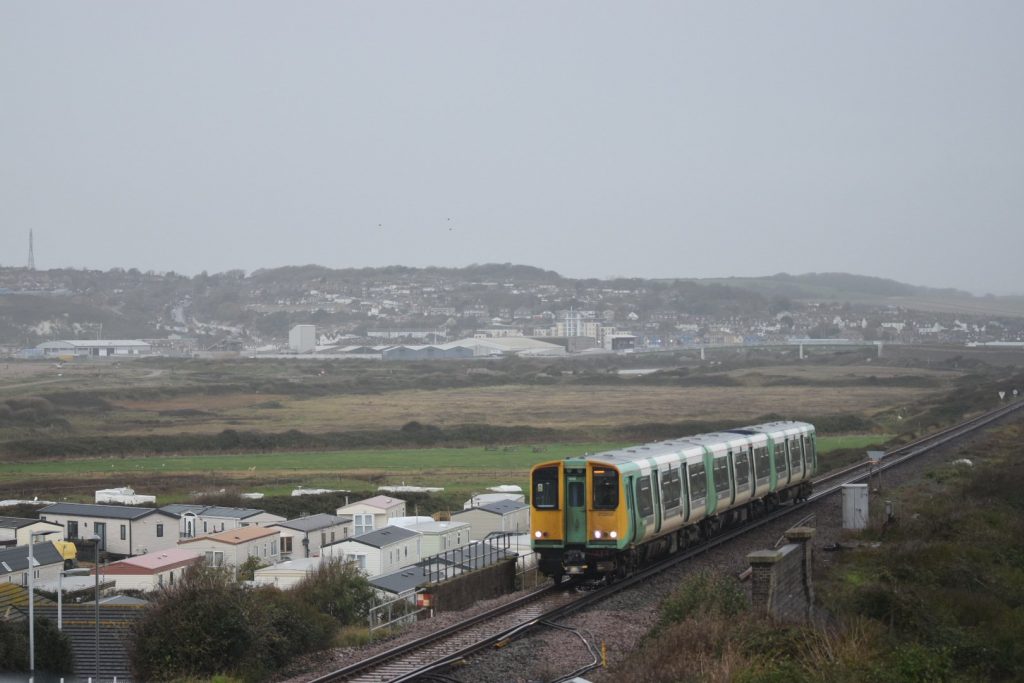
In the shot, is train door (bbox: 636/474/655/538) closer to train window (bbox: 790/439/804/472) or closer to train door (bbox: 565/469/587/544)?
train door (bbox: 565/469/587/544)

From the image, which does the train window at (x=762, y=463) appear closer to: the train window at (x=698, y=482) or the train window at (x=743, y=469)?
the train window at (x=743, y=469)

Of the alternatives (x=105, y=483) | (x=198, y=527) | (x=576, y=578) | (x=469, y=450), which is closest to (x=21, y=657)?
(x=576, y=578)

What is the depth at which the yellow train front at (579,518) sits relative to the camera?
69.6ft

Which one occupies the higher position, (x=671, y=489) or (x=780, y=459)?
(x=671, y=489)

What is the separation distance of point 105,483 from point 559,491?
44.7 meters

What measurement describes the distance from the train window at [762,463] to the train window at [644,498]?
7.12 metres

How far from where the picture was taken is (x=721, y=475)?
1040 inches

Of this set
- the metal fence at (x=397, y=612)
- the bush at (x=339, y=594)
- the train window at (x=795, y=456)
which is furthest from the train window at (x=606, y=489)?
the train window at (x=795, y=456)

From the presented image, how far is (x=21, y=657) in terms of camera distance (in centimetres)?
2109

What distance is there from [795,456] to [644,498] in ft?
37.3

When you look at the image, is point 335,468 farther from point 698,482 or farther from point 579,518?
point 579,518

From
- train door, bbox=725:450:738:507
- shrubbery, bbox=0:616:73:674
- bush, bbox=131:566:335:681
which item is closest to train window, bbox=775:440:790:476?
train door, bbox=725:450:738:507

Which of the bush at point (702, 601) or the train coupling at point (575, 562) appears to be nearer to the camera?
the bush at point (702, 601)

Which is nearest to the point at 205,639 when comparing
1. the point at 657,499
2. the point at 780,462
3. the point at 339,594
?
the point at 339,594
